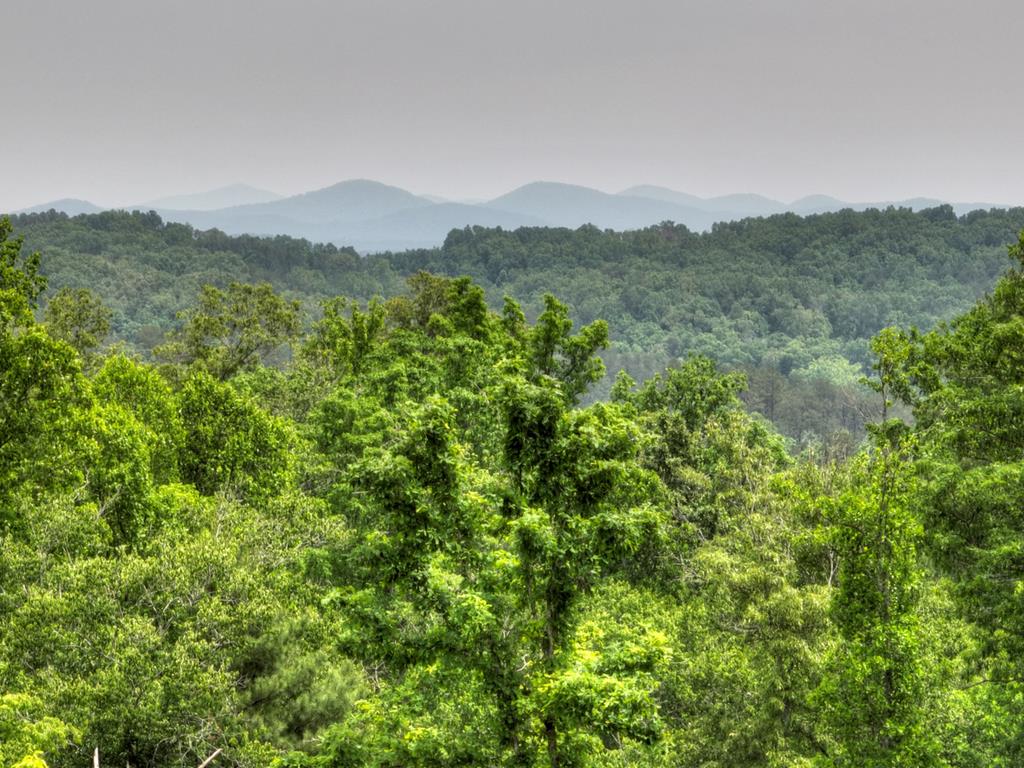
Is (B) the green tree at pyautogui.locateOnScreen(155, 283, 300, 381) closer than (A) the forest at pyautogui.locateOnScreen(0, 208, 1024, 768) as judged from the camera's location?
No

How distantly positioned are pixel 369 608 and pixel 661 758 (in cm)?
780

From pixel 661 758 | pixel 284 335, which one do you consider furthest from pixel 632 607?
pixel 284 335

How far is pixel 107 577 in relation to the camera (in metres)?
14.1

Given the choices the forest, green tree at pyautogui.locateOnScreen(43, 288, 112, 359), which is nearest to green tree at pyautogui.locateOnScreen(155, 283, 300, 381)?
green tree at pyautogui.locateOnScreen(43, 288, 112, 359)

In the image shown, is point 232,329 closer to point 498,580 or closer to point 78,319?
point 78,319

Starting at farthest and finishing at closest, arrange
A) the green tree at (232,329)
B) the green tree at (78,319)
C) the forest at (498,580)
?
1. the green tree at (232,329)
2. the green tree at (78,319)
3. the forest at (498,580)

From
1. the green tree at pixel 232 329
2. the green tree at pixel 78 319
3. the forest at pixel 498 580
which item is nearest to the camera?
the forest at pixel 498 580

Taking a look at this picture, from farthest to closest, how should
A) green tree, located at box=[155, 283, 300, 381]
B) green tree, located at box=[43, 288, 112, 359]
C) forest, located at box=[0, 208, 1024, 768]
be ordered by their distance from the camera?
green tree, located at box=[155, 283, 300, 381]
green tree, located at box=[43, 288, 112, 359]
forest, located at box=[0, 208, 1024, 768]

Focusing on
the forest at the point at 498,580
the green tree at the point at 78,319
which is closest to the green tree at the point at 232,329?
the green tree at the point at 78,319

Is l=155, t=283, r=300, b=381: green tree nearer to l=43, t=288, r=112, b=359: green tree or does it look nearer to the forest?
l=43, t=288, r=112, b=359: green tree

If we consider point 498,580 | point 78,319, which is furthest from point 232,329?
point 498,580

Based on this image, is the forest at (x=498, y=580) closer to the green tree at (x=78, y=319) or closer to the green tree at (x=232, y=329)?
the green tree at (x=232, y=329)

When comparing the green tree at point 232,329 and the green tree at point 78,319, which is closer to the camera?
the green tree at point 78,319

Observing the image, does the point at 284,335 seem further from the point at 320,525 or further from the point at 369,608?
the point at 369,608
